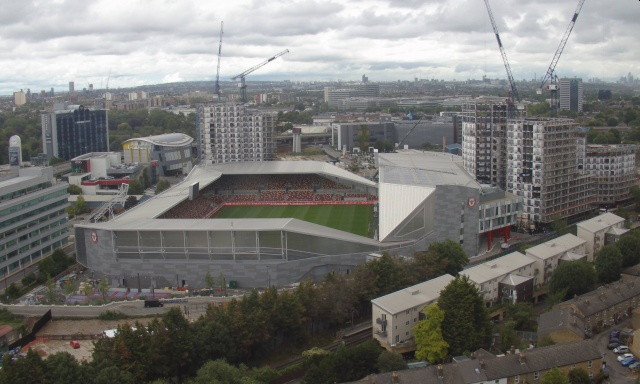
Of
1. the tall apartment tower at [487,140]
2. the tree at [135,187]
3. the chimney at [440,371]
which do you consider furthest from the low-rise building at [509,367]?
the tree at [135,187]

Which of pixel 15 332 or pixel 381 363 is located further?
pixel 15 332

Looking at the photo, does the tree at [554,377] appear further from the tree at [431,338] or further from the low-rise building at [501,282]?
the low-rise building at [501,282]

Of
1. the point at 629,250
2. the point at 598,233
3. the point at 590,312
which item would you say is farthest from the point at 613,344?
the point at 598,233

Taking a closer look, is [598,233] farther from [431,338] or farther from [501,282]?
[431,338]

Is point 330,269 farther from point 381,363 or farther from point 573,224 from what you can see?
point 573,224

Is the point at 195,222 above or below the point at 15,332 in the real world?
above

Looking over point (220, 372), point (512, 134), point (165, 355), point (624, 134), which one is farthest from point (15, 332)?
point (624, 134)

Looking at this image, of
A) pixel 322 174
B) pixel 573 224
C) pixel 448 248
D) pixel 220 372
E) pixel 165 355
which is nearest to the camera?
pixel 220 372
